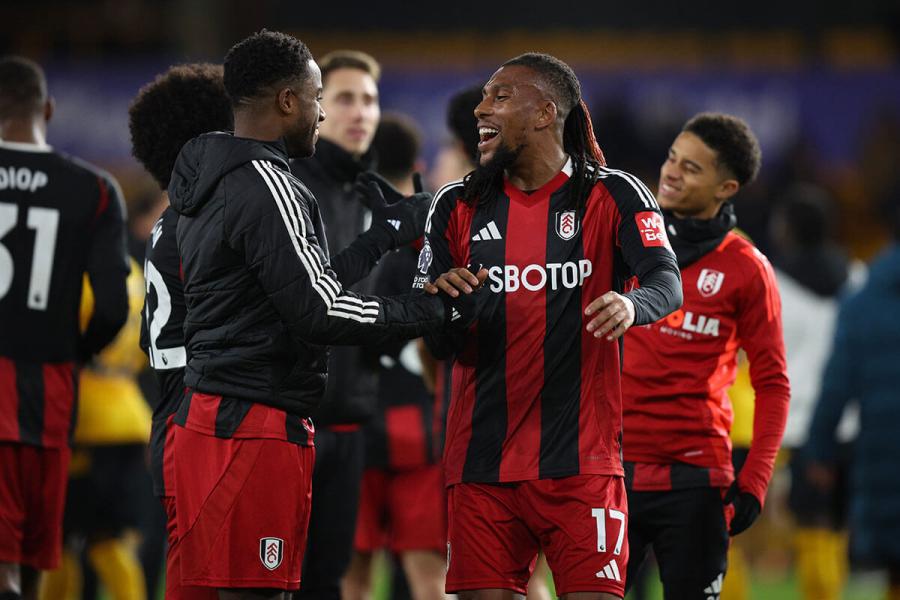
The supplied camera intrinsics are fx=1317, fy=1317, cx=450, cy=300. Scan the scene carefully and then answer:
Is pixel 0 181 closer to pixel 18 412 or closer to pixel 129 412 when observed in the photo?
pixel 18 412

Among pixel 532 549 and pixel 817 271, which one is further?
pixel 817 271

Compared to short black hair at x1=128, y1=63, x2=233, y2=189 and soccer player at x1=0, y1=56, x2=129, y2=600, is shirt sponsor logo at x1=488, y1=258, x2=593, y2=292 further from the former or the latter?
soccer player at x1=0, y1=56, x2=129, y2=600

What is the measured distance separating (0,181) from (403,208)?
6.32 feet

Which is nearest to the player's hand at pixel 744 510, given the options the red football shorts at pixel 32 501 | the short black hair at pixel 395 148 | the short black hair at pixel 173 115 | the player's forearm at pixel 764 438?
the player's forearm at pixel 764 438

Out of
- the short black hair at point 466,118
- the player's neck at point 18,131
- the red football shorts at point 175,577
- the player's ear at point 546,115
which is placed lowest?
the red football shorts at point 175,577

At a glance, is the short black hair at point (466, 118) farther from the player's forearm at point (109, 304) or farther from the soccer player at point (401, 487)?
the player's forearm at point (109, 304)

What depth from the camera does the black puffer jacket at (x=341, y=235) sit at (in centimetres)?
527

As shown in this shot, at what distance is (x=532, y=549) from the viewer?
414 centimetres

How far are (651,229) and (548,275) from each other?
35 centimetres

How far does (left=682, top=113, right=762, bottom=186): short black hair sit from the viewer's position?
510 centimetres

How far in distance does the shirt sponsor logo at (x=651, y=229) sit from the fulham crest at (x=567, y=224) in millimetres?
192

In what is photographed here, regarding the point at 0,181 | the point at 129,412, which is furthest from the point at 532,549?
the point at 129,412

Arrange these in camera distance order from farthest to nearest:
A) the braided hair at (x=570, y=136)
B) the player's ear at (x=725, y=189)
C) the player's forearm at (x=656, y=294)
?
the player's ear at (x=725, y=189)
the braided hair at (x=570, y=136)
the player's forearm at (x=656, y=294)

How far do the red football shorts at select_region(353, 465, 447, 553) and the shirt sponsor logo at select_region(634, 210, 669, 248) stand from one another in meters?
2.49
